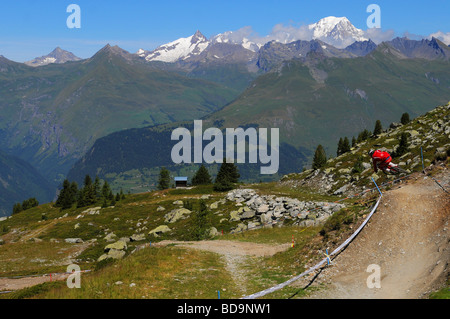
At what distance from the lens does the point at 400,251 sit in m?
19.8

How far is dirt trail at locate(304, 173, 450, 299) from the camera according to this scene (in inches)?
658

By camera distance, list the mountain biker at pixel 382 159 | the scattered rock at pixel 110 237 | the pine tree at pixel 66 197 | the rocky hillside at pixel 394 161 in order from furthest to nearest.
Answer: the pine tree at pixel 66 197 < the scattered rock at pixel 110 237 < the rocky hillside at pixel 394 161 < the mountain biker at pixel 382 159

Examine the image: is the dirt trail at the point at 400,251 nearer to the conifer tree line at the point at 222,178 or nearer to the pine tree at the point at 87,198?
the conifer tree line at the point at 222,178

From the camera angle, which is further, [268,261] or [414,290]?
[268,261]

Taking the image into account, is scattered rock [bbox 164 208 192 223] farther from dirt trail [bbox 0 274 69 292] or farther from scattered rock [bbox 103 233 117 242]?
dirt trail [bbox 0 274 69 292]

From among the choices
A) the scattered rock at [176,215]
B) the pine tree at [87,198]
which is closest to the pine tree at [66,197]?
the pine tree at [87,198]

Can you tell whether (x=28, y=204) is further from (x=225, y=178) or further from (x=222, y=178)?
(x=225, y=178)

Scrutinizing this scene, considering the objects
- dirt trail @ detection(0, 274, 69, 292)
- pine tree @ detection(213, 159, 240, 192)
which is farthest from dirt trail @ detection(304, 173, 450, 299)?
pine tree @ detection(213, 159, 240, 192)

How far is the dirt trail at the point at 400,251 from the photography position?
16.7 meters

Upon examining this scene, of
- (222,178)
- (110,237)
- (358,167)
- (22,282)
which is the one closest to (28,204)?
(222,178)
